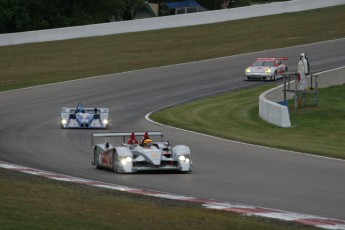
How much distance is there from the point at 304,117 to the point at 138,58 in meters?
25.0

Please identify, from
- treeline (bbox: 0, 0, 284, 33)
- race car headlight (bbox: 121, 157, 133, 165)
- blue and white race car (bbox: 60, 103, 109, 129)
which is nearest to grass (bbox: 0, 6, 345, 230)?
race car headlight (bbox: 121, 157, 133, 165)

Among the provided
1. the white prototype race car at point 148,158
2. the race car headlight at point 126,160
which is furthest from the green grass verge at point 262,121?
the race car headlight at point 126,160

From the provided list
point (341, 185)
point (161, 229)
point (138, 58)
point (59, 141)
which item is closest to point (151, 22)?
point (138, 58)

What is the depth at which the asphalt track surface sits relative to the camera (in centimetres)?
1636

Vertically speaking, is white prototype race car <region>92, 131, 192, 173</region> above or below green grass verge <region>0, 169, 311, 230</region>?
below

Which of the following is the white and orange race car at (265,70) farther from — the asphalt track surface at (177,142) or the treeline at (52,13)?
the treeline at (52,13)

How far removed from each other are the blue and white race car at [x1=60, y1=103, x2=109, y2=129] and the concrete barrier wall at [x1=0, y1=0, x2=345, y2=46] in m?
37.5

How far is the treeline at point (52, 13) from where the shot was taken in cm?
8756

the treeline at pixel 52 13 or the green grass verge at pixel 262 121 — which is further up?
the treeline at pixel 52 13

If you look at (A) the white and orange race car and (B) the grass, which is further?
(A) the white and orange race car

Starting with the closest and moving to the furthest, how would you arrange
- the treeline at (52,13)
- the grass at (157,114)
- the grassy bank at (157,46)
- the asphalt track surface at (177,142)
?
the grass at (157,114) < the asphalt track surface at (177,142) < the grassy bank at (157,46) < the treeline at (52,13)

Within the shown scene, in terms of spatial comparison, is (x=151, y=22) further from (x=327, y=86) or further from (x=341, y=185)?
(x=341, y=185)

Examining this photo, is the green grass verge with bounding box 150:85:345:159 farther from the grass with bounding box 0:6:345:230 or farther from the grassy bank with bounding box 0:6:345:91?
the grassy bank with bounding box 0:6:345:91

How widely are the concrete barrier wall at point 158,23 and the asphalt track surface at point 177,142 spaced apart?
1743 centimetres
